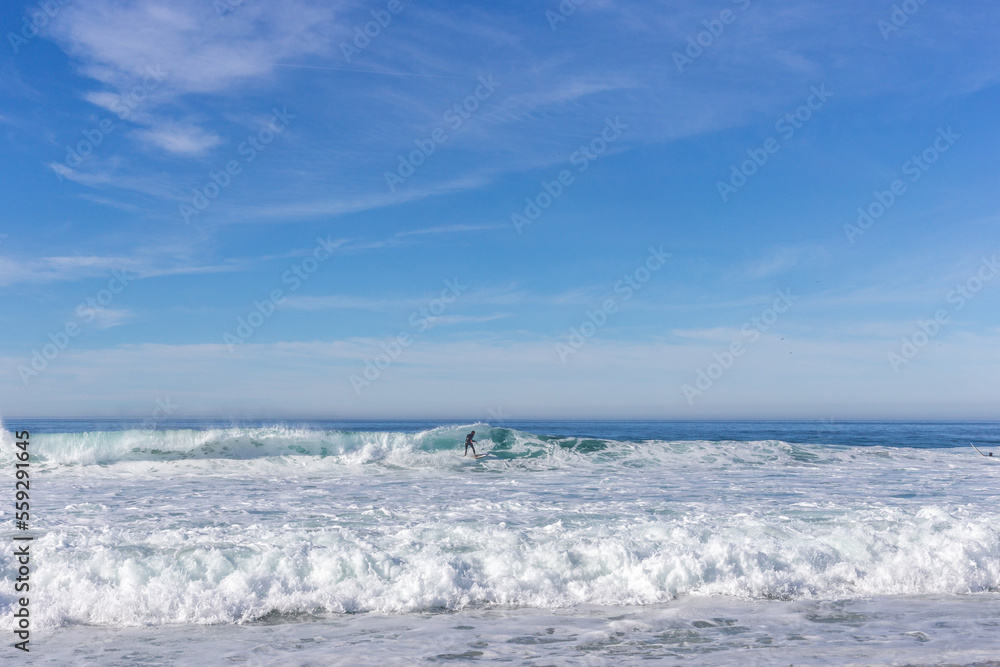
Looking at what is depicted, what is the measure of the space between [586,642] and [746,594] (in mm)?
2841

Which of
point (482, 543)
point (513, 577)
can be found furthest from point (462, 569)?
point (482, 543)

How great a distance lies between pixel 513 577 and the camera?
26.8 feet

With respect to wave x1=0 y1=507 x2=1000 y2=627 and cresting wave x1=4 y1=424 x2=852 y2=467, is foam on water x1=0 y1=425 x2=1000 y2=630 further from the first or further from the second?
cresting wave x1=4 y1=424 x2=852 y2=467

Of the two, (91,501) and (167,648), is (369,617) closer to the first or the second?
(167,648)

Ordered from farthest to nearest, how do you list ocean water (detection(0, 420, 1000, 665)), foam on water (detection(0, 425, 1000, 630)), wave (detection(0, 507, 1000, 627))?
1. foam on water (detection(0, 425, 1000, 630))
2. wave (detection(0, 507, 1000, 627))
3. ocean water (detection(0, 420, 1000, 665))

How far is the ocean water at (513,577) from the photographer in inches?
245

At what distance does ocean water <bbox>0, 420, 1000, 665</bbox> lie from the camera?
6223mm

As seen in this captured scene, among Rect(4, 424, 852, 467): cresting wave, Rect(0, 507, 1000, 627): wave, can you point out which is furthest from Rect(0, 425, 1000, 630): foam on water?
Rect(4, 424, 852, 467): cresting wave

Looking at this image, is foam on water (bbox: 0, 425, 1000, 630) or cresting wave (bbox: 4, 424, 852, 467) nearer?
foam on water (bbox: 0, 425, 1000, 630)

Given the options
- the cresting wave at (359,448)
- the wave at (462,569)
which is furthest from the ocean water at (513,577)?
the cresting wave at (359,448)

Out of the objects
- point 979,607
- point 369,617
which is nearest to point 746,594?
point 979,607

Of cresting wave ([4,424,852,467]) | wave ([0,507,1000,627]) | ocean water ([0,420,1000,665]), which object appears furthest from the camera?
cresting wave ([4,424,852,467])

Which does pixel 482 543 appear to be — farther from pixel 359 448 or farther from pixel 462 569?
pixel 359 448

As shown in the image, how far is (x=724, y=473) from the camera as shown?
21297 mm
